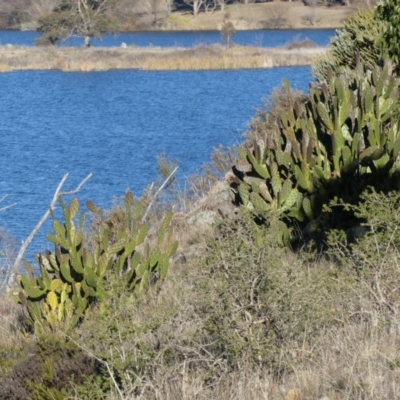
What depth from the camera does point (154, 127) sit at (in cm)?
3216

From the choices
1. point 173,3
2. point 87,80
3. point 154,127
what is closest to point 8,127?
point 154,127

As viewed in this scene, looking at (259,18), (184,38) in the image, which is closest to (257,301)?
(184,38)

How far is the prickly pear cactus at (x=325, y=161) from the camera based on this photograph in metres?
9.66

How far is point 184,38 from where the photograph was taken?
83.4m

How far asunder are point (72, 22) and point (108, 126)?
3480cm

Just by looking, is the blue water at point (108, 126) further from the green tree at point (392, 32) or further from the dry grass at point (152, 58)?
the green tree at point (392, 32)

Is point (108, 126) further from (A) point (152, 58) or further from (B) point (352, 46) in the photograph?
(A) point (152, 58)

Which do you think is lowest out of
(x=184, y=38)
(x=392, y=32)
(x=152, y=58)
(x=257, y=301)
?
(x=184, y=38)

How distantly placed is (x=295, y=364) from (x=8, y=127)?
28800 millimetres

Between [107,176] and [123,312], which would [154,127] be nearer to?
[107,176]

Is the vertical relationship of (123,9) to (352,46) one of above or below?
below

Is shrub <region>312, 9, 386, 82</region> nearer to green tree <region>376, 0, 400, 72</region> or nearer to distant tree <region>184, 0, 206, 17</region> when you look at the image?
green tree <region>376, 0, 400, 72</region>

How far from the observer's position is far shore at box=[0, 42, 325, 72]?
5628 cm

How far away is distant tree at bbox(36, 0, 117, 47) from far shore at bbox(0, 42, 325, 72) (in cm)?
201
